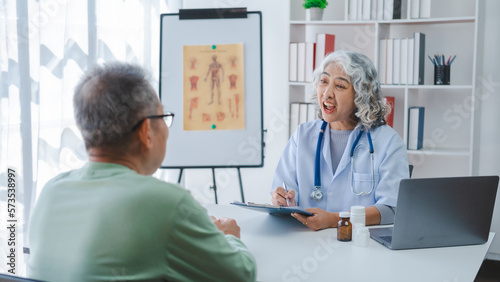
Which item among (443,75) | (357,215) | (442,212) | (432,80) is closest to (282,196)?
(357,215)

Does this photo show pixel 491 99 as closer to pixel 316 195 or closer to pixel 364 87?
pixel 364 87

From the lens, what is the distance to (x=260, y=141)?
3188 mm

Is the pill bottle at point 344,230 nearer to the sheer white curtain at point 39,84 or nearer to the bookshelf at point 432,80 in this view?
→ the sheer white curtain at point 39,84

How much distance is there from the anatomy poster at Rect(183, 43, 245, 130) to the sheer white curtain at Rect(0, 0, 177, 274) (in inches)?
21.1

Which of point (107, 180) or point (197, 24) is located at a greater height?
point (197, 24)

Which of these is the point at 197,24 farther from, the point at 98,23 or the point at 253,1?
the point at 253,1

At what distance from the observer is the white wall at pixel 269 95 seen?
4.09 meters

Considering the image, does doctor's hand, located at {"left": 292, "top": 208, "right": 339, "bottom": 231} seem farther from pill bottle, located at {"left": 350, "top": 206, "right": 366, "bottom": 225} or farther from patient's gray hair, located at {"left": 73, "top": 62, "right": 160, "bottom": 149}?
patient's gray hair, located at {"left": 73, "top": 62, "right": 160, "bottom": 149}

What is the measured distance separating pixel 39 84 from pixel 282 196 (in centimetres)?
130

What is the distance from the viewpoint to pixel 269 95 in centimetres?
417

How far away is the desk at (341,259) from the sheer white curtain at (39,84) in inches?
38.4

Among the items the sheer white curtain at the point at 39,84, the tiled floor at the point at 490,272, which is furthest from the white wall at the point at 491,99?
the sheer white curtain at the point at 39,84

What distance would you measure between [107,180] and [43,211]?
0.19m

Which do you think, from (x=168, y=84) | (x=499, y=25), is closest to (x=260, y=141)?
(x=168, y=84)
